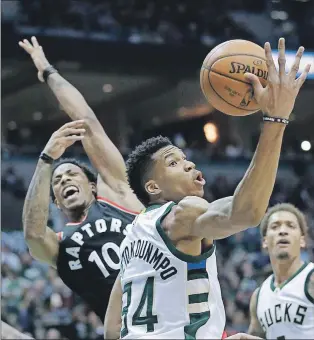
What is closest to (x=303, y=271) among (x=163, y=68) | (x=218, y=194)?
(x=218, y=194)

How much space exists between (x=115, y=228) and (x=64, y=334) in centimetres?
609

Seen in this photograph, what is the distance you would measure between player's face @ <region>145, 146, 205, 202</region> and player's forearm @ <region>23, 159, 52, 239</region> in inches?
51.2

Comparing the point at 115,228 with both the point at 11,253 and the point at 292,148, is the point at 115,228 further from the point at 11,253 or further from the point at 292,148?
the point at 292,148

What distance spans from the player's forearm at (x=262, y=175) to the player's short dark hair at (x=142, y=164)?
2.80 feet

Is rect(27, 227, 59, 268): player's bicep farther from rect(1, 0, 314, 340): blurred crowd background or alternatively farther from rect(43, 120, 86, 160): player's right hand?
rect(1, 0, 314, 340): blurred crowd background

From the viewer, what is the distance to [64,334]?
10.9 metres

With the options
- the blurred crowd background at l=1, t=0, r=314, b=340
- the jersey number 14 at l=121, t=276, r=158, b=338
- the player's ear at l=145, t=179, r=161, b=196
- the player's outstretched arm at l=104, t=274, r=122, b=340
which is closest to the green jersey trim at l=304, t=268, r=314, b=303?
the player's outstretched arm at l=104, t=274, r=122, b=340

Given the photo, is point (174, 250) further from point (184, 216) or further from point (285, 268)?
point (285, 268)

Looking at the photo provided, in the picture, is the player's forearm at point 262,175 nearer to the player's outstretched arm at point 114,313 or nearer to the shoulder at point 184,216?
the shoulder at point 184,216

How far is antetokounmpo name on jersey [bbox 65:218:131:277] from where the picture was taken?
5137mm

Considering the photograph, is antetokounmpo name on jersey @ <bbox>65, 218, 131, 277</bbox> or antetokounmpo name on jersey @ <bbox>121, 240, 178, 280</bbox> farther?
antetokounmpo name on jersey @ <bbox>65, 218, 131, 277</bbox>

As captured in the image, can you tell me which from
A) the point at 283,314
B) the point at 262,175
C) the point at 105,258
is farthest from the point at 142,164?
the point at 283,314

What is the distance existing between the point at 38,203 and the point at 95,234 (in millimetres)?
485

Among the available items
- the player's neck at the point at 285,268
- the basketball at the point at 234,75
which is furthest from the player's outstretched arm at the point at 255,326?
the basketball at the point at 234,75
